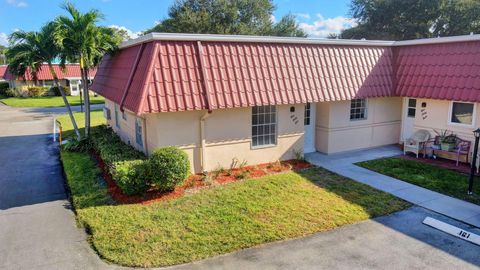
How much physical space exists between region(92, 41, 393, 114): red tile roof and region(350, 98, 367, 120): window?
26.3 inches

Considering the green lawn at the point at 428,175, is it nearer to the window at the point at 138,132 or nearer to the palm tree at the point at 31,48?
the window at the point at 138,132

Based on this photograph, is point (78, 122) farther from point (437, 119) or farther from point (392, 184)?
point (437, 119)

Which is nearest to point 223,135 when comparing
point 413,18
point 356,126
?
point 356,126

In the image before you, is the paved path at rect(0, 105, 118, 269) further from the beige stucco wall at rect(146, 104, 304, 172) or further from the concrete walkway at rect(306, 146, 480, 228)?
the concrete walkway at rect(306, 146, 480, 228)

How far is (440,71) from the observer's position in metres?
12.4

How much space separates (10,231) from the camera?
731 centimetres

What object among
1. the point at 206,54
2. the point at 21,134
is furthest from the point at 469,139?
the point at 21,134

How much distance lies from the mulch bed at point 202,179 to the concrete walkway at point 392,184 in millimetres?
1038

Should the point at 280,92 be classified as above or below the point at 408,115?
above

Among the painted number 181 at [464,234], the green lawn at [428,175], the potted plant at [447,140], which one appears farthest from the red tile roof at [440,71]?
the painted number 181 at [464,234]

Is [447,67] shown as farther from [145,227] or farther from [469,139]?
[145,227]

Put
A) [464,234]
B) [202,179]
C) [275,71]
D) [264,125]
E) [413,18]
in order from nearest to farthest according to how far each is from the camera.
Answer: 1. [464,234]
2. [202,179]
3. [275,71]
4. [264,125]
5. [413,18]

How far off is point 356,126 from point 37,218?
419 inches

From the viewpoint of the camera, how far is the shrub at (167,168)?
8570mm
